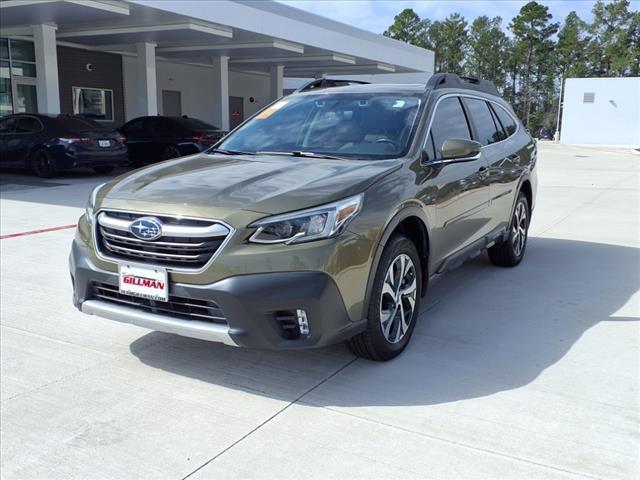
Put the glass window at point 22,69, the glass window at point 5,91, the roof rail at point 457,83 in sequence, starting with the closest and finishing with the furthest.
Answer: the roof rail at point 457,83, the glass window at point 5,91, the glass window at point 22,69

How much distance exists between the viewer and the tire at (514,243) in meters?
6.54

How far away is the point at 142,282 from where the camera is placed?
Result: 3.58 meters

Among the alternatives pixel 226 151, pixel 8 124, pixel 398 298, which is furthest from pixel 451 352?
pixel 8 124

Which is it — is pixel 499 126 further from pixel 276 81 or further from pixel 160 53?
pixel 276 81

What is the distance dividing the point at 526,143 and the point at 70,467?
5608 mm

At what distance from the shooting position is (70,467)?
2.99 m

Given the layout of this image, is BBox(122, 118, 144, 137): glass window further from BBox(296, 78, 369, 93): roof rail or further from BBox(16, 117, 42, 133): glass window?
BBox(296, 78, 369, 93): roof rail

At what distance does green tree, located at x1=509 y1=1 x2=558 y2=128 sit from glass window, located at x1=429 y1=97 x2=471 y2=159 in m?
75.3

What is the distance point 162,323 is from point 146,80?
767 inches

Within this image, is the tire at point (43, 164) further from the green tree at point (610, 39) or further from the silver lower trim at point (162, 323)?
the green tree at point (610, 39)

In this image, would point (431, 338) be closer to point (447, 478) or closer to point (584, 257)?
point (447, 478)

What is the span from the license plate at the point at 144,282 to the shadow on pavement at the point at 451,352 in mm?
675

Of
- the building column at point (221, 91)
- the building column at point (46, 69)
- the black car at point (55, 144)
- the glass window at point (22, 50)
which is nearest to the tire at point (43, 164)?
the black car at point (55, 144)

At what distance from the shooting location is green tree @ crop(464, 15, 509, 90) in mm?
77688
